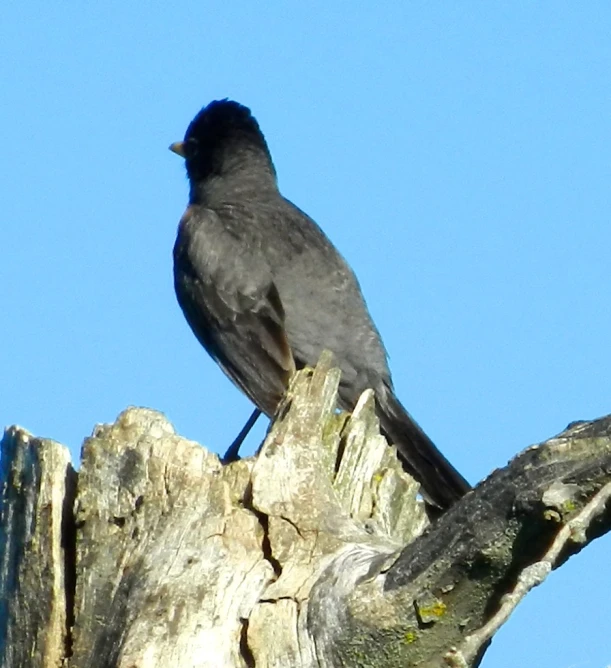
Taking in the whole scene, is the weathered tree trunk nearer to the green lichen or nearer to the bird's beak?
the green lichen

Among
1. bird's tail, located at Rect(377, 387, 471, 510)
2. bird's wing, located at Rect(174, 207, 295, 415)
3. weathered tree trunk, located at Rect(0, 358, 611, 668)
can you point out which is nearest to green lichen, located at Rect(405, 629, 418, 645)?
weathered tree trunk, located at Rect(0, 358, 611, 668)

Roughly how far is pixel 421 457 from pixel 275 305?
1.47m

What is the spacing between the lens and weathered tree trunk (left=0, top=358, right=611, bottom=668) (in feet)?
11.3

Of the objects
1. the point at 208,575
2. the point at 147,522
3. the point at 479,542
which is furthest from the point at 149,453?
the point at 479,542

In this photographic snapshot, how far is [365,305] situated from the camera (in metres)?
8.56

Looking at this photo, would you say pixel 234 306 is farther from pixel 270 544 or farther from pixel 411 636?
pixel 411 636

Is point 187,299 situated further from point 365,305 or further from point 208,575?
point 208,575

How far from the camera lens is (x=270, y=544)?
4.36 m

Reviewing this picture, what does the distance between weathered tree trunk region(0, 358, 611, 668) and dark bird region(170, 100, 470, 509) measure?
246 centimetres

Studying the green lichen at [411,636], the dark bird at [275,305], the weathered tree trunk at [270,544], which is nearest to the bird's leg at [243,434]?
the dark bird at [275,305]

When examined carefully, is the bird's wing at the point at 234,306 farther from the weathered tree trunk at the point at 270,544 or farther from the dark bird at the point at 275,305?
the weathered tree trunk at the point at 270,544

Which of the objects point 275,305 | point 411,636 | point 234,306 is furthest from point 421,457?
point 411,636

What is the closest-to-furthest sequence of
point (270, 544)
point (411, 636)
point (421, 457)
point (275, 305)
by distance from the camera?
point (411, 636) → point (270, 544) → point (421, 457) → point (275, 305)

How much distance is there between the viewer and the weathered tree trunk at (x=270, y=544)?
3.46m
